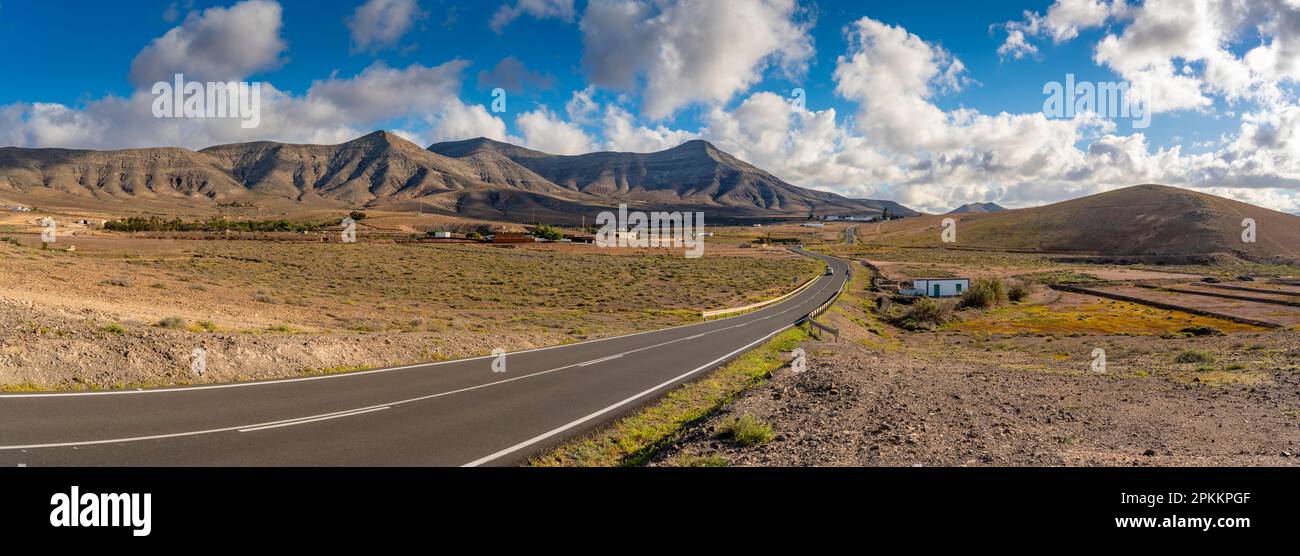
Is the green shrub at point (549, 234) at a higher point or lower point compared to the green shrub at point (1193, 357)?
higher

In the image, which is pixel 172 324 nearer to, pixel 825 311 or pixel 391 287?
pixel 391 287

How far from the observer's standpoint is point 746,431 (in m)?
8.89

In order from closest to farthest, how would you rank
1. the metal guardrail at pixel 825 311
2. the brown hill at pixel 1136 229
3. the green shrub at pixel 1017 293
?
the metal guardrail at pixel 825 311, the green shrub at pixel 1017 293, the brown hill at pixel 1136 229

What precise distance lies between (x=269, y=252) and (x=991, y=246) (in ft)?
481

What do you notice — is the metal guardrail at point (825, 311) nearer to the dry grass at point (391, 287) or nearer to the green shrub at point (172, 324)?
the dry grass at point (391, 287)

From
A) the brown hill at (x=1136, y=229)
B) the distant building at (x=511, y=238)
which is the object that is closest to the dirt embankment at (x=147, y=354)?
the distant building at (x=511, y=238)

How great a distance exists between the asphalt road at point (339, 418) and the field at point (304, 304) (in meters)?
1.71

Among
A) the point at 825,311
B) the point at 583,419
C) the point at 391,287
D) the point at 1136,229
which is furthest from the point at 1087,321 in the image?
the point at 1136,229

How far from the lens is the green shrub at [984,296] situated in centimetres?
5400

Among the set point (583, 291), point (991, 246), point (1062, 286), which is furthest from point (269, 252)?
point (991, 246)

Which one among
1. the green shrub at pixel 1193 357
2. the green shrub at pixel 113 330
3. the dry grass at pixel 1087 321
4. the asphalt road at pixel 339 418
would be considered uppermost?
the green shrub at pixel 113 330

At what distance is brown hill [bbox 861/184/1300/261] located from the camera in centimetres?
11488

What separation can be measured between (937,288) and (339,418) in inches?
2496

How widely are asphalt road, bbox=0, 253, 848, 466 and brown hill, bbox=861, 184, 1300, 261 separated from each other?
143 meters
